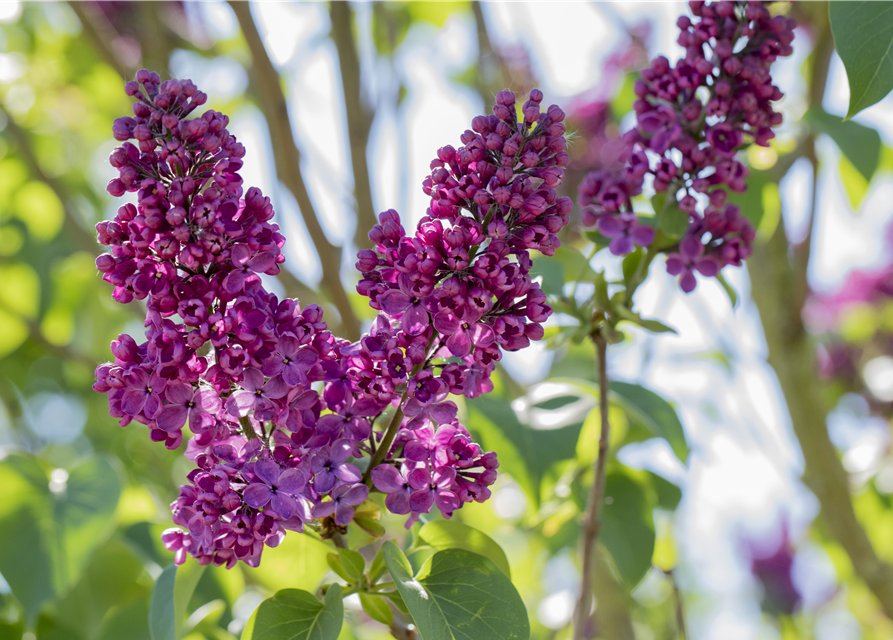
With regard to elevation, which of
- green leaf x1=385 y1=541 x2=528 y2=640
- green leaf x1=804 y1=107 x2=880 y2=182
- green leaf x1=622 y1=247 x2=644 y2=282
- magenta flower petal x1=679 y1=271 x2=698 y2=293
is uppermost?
green leaf x1=804 y1=107 x2=880 y2=182

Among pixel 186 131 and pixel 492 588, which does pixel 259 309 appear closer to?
pixel 186 131

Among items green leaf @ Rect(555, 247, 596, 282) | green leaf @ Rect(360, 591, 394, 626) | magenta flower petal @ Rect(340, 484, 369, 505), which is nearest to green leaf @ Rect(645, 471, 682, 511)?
green leaf @ Rect(555, 247, 596, 282)

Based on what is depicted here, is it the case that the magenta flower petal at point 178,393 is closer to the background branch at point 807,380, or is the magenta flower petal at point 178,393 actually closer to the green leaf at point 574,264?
the green leaf at point 574,264

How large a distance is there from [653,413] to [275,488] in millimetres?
644

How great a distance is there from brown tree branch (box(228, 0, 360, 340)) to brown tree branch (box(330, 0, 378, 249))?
0.69 ft

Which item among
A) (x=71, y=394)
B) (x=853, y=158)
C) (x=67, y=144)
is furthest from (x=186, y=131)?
(x=67, y=144)

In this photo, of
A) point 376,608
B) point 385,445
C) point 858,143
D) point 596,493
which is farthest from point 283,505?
point 858,143

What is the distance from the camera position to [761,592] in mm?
3373

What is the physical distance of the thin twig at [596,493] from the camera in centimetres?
92

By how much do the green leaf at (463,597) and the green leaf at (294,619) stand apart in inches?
3.2

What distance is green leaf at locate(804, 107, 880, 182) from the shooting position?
124 cm

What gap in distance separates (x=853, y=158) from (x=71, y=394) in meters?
2.53

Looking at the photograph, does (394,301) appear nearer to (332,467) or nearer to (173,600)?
(332,467)

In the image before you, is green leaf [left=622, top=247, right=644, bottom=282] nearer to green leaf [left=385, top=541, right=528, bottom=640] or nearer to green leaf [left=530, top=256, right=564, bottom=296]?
green leaf [left=530, top=256, right=564, bottom=296]
